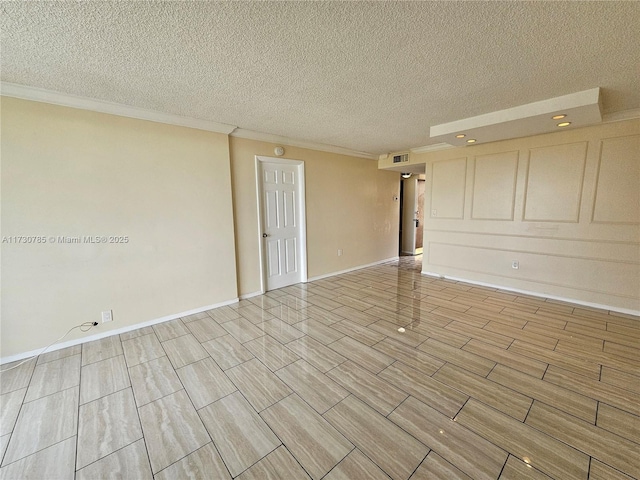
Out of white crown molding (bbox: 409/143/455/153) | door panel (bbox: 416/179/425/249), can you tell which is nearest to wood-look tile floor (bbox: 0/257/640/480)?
white crown molding (bbox: 409/143/455/153)

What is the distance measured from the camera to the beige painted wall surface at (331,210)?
386 cm

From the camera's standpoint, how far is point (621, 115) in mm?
3066

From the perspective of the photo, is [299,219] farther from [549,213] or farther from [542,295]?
[542,295]

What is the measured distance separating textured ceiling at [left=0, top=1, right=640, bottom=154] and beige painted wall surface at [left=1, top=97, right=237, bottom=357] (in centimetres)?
38

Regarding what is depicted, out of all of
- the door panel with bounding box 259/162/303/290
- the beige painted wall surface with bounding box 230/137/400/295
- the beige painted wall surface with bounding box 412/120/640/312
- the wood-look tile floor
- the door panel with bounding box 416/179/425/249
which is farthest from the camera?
the door panel with bounding box 416/179/425/249

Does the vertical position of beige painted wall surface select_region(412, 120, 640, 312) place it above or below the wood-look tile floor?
above

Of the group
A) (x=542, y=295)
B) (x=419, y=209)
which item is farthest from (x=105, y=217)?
(x=419, y=209)

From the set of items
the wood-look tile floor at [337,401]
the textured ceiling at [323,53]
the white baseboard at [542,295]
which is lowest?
the wood-look tile floor at [337,401]

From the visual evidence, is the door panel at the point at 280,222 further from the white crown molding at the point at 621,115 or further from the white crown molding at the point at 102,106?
the white crown molding at the point at 621,115

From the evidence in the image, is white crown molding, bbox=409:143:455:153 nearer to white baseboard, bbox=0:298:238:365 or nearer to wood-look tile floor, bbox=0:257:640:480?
wood-look tile floor, bbox=0:257:640:480

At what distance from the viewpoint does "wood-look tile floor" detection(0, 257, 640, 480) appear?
1.40m

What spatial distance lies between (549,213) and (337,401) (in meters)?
4.06

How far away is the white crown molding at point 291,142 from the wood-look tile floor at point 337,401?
2669mm

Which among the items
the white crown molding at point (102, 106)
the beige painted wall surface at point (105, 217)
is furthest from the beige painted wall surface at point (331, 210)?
the white crown molding at point (102, 106)
